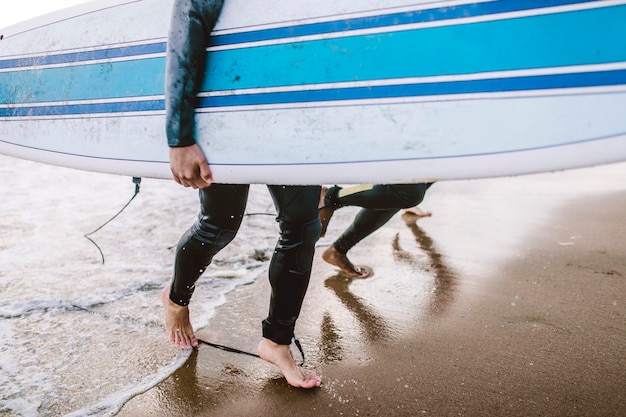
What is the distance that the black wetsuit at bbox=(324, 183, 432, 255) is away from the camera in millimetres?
2352

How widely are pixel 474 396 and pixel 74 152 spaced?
1.82 m

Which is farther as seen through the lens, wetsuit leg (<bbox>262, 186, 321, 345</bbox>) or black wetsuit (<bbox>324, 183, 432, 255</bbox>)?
black wetsuit (<bbox>324, 183, 432, 255</bbox>)

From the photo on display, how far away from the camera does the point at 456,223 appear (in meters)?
3.51

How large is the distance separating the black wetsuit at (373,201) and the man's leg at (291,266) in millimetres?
841

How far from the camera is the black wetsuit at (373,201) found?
7.72 ft

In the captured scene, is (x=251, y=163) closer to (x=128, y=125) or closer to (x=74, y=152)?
(x=128, y=125)

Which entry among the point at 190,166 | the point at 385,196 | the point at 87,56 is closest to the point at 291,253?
the point at 190,166

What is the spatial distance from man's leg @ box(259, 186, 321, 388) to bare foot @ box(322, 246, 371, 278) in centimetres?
99

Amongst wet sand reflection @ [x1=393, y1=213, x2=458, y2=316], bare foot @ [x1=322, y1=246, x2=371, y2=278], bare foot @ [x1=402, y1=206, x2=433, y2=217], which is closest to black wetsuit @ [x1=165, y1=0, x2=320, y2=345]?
wet sand reflection @ [x1=393, y1=213, x2=458, y2=316]

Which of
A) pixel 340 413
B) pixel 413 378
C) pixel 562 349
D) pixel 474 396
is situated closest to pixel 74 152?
pixel 340 413

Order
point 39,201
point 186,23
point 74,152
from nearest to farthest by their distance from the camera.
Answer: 1. point 186,23
2. point 74,152
3. point 39,201

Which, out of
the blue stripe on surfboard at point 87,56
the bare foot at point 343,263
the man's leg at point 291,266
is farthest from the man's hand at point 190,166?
the bare foot at point 343,263

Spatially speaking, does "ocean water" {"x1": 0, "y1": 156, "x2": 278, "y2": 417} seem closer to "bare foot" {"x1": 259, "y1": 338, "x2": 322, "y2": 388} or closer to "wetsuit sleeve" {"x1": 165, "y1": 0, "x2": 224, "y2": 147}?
"bare foot" {"x1": 259, "y1": 338, "x2": 322, "y2": 388}

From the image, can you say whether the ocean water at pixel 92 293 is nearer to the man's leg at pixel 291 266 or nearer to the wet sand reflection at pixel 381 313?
the man's leg at pixel 291 266
